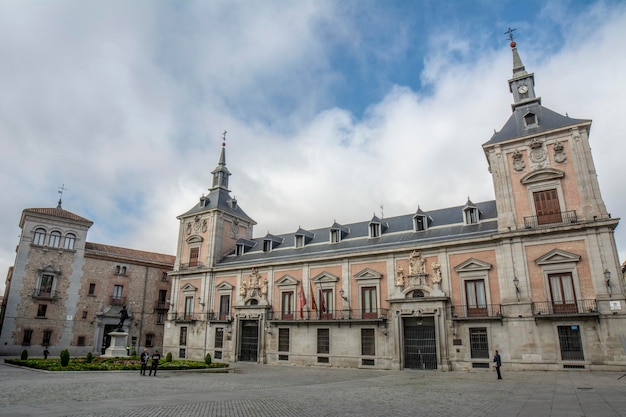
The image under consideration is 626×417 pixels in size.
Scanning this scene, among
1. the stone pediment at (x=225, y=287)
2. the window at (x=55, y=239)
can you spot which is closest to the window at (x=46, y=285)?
the window at (x=55, y=239)

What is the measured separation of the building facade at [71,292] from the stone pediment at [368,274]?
25.4m

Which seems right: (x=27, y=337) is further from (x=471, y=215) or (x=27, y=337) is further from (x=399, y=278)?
(x=471, y=215)

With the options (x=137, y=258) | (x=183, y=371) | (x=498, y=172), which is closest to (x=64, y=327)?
(x=137, y=258)

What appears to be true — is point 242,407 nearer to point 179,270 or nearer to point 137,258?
point 179,270

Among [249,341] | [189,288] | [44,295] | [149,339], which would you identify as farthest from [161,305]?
[249,341]

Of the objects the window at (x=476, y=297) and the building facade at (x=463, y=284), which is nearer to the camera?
the building facade at (x=463, y=284)

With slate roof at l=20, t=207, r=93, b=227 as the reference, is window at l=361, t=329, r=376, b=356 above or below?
below

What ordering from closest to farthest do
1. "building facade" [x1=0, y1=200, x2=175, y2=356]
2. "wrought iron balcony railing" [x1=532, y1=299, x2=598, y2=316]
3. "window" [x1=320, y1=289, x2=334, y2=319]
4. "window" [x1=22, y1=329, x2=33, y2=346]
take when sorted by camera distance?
"wrought iron balcony railing" [x1=532, y1=299, x2=598, y2=316]
"window" [x1=320, y1=289, x2=334, y2=319]
"window" [x1=22, y1=329, x2=33, y2=346]
"building facade" [x1=0, y1=200, x2=175, y2=356]

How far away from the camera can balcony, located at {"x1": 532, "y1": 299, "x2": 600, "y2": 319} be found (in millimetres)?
21875

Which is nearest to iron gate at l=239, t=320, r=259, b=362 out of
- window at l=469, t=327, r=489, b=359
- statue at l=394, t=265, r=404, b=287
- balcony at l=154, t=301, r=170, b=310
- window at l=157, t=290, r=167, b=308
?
statue at l=394, t=265, r=404, b=287

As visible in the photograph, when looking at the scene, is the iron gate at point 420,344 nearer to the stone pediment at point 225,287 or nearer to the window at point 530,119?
the window at point 530,119

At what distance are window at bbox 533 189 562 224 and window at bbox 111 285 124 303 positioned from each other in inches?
1551

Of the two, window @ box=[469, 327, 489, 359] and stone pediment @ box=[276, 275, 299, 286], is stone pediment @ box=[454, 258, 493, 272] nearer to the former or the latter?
window @ box=[469, 327, 489, 359]

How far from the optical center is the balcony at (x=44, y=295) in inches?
1484
